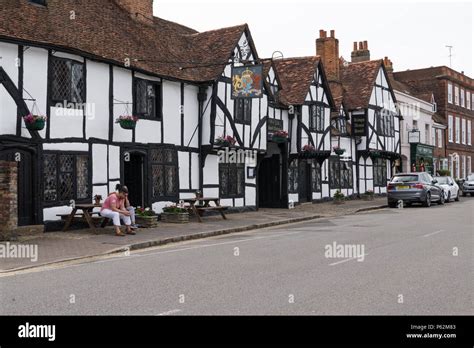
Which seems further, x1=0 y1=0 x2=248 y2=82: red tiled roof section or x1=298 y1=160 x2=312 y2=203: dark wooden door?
x1=298 y1=160 x2=312 y2=203: dark wooden door

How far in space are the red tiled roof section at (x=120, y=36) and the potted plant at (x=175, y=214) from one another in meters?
4.75

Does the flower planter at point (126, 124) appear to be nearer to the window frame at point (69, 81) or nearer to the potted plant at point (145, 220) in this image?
the window frame at point (69, 81)

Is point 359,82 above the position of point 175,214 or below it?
above

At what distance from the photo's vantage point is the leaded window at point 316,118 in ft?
97.0

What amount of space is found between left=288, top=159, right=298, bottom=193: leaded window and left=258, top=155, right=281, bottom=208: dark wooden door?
66 centimetres

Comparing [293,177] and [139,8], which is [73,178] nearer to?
[139,8]

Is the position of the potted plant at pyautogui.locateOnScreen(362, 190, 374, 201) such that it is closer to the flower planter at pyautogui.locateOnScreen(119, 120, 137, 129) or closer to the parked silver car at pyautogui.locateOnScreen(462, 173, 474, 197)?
the parked silver car at pyautogui.locateOnScreen(462, 173, 474, 197)

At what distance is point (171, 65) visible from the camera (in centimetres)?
2056

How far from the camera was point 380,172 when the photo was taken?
38844 mm

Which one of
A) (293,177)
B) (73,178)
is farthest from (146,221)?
(293,177)

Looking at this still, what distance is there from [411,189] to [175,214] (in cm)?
1312

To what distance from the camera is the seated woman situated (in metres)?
14.8

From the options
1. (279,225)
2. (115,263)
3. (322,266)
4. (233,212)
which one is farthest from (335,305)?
(233,212)

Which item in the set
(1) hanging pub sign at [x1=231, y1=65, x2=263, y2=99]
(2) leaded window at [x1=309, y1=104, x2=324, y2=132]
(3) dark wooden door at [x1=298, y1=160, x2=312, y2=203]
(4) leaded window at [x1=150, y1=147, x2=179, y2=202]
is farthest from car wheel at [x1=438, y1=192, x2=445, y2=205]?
(4) leaded window at [x1=150, y1=147, x2=179, y2=202]
